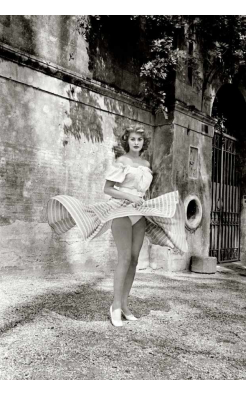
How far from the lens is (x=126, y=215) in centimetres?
347

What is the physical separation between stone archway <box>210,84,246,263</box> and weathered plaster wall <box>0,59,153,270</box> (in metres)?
3.50

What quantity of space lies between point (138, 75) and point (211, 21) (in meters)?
1.80

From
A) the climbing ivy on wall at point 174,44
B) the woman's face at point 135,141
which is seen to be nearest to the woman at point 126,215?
the woman's face at point 135,141

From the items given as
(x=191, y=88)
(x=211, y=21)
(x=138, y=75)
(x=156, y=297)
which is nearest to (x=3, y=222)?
(x=156, y=297)

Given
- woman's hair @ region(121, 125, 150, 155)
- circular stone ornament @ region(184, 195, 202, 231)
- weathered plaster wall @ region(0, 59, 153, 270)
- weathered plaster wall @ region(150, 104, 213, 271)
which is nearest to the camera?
woman's hair @ region(121, 125, 150, 155)

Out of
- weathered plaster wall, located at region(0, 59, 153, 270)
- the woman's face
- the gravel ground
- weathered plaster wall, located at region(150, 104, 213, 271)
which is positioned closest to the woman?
the woman's face

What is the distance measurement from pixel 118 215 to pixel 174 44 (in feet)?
18.5

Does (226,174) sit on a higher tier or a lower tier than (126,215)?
higher

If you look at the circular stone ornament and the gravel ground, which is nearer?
the gravel ground

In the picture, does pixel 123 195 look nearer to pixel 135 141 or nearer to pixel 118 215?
pixel 118 215

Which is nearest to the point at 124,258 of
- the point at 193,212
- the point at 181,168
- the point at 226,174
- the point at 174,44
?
the point at 181,168

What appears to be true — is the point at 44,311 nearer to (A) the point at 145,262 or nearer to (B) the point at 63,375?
(B) the point at 63,375

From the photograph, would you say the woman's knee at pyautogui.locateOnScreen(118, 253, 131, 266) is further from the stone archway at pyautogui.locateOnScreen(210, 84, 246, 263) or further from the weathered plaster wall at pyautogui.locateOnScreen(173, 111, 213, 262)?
the stone archway at pyautogui.locateOnScreen(210, 84, 246, 263)

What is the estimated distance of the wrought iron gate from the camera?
32.4 ft
